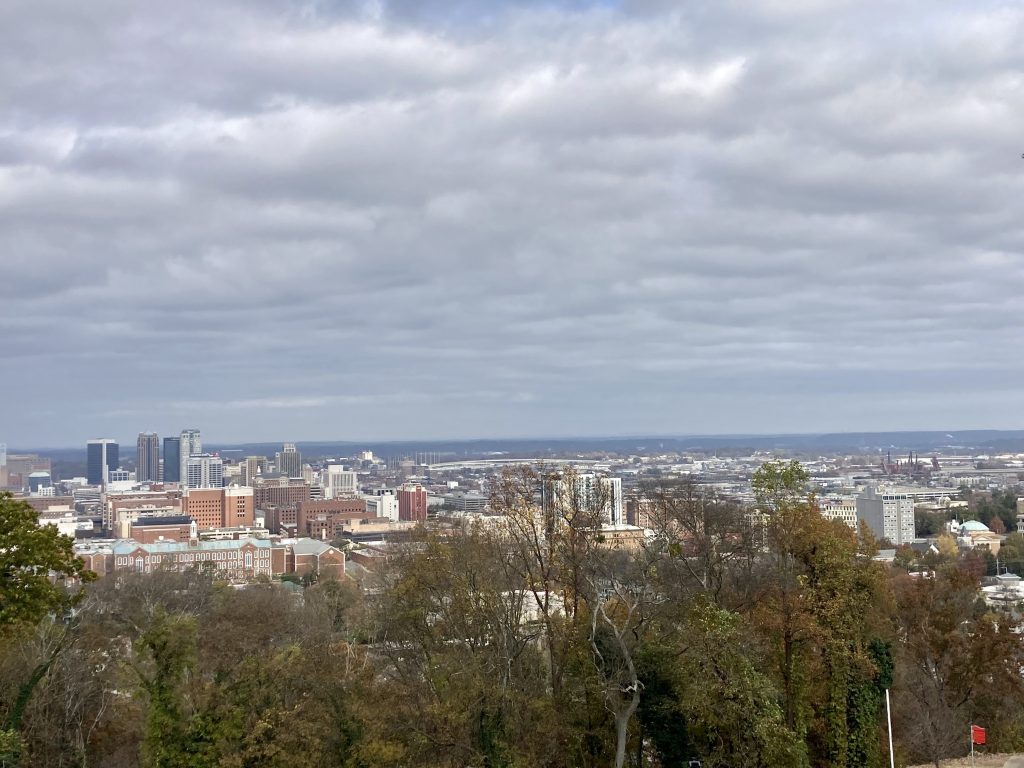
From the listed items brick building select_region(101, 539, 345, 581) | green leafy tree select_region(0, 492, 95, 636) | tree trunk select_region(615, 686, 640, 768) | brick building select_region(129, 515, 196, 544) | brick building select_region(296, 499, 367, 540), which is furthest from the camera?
brick building select_region(296, 499, 367, 540)

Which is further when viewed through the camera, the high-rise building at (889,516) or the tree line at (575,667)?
the high-rise building at (889,516)

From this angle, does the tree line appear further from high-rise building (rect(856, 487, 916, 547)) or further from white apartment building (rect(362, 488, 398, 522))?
white apartment building (rect(362, 488, 398, 522))

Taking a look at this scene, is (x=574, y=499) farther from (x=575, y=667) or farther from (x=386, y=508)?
(x=386, y=508)

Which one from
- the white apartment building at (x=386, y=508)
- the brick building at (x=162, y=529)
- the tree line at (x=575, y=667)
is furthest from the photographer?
the white apartment building at (x=386, y=508)

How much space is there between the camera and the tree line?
21.8 m

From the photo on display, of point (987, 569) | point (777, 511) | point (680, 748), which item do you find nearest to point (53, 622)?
point (680, 748)

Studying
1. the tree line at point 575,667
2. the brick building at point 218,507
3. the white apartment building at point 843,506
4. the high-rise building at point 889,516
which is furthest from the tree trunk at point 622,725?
the brick building at point 218,507

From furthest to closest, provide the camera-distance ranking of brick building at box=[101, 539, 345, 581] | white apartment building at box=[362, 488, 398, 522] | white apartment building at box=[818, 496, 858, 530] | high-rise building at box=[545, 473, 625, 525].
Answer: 1. white apartment building at box=[362, 488, 398, 522]
2. white apartment building at box=[818, 496, 858, 530]
3. brick building at box=[101, 539, 345, 581]
4. high-rise building at box=[545, 473, 625, 525]

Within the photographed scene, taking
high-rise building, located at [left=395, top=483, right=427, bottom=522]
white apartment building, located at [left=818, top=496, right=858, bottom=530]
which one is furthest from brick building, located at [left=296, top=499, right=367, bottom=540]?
white apartment building, located at [left=818, top=496, right=858, bottom=530]

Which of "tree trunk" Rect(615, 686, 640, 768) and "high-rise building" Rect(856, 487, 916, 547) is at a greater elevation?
"tree trunk" Rect(615, 686, 640, 768)

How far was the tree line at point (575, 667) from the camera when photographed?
21828 mm

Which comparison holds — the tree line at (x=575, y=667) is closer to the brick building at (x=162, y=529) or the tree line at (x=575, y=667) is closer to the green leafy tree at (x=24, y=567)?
the green leafy tree at (x=24, y=567)

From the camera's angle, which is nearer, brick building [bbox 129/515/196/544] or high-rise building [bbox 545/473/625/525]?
high-rise building [bbox 545/473/625/525]

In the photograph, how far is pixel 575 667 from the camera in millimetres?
24953
